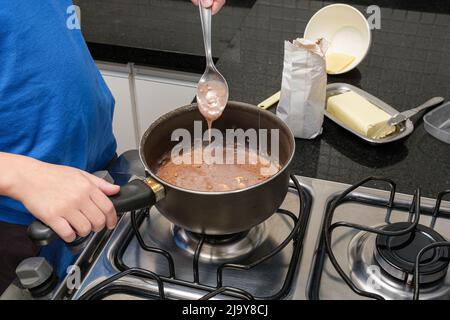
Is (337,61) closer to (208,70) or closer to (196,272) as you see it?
(208,70)

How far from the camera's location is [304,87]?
0.88 metres

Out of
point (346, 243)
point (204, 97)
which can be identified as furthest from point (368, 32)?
point (346, 243)

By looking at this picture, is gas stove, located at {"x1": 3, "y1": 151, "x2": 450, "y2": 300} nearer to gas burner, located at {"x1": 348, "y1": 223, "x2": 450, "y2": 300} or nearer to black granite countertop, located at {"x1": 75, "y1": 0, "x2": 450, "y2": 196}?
gas burner, located at {"x1": 348, "y1": 223, "x2": 450, "y2": 300}

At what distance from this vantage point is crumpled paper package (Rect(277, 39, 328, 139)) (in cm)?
87

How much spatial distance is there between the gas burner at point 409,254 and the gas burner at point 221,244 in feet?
0.53

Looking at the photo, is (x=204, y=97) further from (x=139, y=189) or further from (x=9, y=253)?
(x=9, y=253)

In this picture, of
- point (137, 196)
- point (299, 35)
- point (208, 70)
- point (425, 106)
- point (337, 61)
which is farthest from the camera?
point (299, 35)

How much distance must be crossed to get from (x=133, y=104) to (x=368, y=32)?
710 mm

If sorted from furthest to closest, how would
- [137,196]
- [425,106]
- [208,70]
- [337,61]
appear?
[337,61]
[425,106]
[208,70]
[137,196]

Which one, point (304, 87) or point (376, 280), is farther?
point (304, 87)

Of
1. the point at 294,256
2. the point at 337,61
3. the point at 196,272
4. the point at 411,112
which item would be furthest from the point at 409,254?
the point at 337,61

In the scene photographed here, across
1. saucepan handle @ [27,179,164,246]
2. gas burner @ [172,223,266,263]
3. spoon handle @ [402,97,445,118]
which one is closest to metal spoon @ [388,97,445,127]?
spoon handle @ [402,97,445,118]

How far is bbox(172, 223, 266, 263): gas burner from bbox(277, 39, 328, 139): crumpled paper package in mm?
288
